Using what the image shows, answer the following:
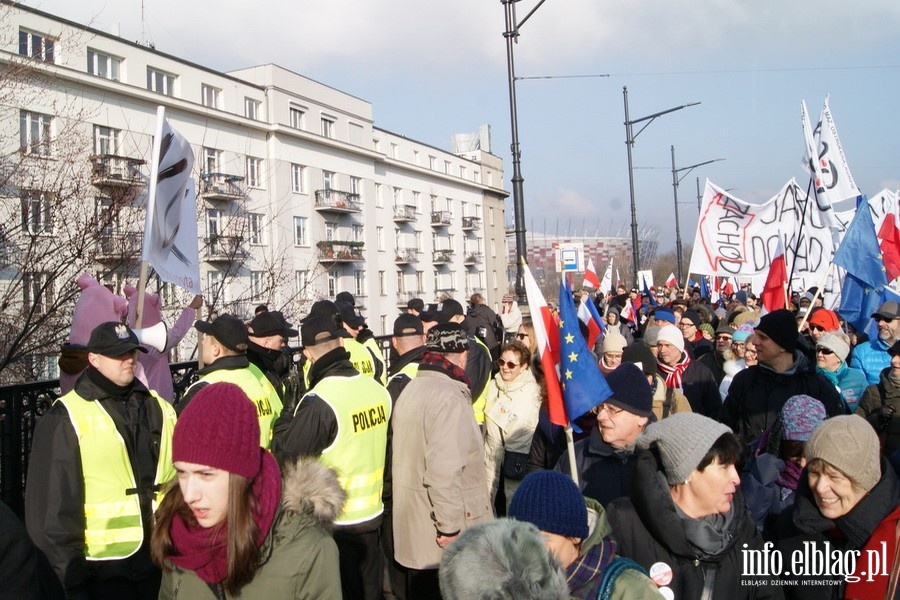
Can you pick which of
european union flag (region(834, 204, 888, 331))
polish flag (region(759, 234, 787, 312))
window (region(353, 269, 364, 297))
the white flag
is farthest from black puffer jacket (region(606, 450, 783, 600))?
window (region(353, 269, 364, 297))

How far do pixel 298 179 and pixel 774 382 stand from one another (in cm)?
5202

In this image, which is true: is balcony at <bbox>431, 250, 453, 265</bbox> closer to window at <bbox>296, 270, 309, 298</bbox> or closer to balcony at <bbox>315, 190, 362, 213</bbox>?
balcony at <bbox>315, 190, 362, 213</bbox>

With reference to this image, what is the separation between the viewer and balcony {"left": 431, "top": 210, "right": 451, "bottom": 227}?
2889 inches

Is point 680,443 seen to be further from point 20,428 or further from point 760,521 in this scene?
point 20,428

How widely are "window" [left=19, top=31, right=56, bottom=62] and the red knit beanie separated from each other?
7729 mm

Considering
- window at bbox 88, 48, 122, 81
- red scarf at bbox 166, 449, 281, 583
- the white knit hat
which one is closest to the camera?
red scarf at bbox 166, 449, 281, 583

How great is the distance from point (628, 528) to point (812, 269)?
8.57 m

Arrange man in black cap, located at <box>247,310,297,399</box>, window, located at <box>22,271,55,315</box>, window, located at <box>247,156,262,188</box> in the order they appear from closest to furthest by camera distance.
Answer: man in black cap, located at <box>247,310,297,399</box> < window, located at <box>22,271,55,315</box> < window, located at <box>247,156,262,188</box>

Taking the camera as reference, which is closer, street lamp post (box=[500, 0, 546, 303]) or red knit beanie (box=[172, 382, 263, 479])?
red knit beanie (box=[172, 382, 263, 479])

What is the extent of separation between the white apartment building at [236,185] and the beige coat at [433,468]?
20.9 feet

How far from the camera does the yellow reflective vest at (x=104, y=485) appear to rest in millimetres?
3494

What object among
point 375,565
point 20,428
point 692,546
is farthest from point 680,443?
Result: point 20,428

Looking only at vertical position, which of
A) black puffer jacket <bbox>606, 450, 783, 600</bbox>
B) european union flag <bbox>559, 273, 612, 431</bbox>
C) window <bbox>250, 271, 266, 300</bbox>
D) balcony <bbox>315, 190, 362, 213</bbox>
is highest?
balcony <bbox>315, 190, 362, 213</bbox>

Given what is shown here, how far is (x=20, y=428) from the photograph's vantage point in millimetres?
5000
